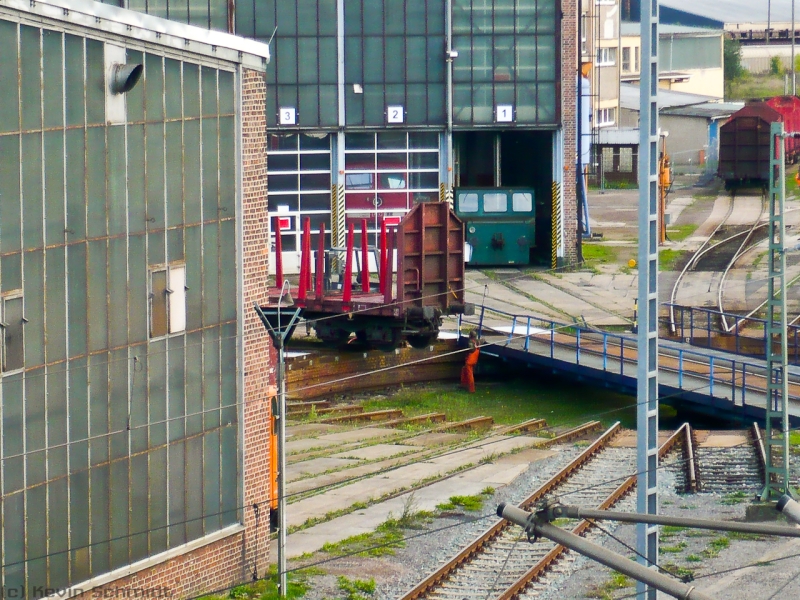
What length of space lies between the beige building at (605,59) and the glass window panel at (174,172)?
4608 cm

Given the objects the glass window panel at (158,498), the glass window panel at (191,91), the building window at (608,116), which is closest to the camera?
the glass window panel at (158,498)

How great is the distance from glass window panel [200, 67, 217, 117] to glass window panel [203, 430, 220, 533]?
149 inches

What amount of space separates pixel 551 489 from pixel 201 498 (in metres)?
6.80

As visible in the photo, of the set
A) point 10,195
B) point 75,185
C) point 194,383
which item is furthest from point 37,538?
point 75,185

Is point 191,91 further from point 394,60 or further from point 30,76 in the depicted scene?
point 394,60

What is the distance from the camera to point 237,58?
54.5 ft

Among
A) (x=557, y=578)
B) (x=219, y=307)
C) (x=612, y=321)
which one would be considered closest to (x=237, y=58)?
(x=219, y=307)

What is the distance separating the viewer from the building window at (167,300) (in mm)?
15367

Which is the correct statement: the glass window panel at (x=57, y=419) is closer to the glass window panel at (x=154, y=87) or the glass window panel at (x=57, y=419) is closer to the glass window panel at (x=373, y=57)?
the glass window panel at (x=154, y=87)

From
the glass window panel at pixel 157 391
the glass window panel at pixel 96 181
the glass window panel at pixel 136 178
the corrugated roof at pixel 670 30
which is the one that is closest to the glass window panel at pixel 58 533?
the glass window panel at pixel 157 391

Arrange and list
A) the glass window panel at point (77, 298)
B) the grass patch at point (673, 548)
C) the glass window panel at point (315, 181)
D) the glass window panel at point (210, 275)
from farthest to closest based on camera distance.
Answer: the glass window panel at point (315, 181) → the grass patch at point (673, 548) → the glass window panel at point (210, 275) → the glass window panel at point (77, 298)

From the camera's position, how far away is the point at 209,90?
53.2ft

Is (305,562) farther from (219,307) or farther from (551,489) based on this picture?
(551,489)

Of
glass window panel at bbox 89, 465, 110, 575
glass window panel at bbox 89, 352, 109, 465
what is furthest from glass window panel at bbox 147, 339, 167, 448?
glass window panel at bbox 89, 465, 110, 575
